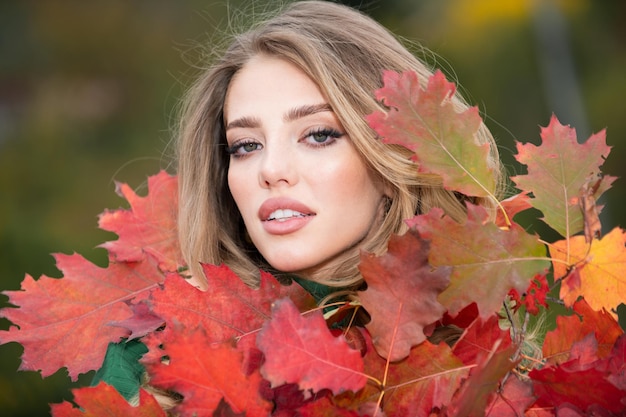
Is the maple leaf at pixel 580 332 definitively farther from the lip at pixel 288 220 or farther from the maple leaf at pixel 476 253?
the lip at pixel 288 220

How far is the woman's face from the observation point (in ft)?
4.80

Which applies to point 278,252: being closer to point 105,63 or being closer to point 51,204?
point 51,204

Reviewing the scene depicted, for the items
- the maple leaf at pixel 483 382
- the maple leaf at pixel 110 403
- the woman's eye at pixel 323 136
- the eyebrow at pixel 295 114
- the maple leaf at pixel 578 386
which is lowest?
the maple leaf at pixel 110 403

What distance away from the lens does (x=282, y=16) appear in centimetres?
182

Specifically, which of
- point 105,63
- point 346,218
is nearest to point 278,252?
point 346,218

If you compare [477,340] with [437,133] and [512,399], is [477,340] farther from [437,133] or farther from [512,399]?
[437,133]

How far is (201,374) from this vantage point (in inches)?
36.0

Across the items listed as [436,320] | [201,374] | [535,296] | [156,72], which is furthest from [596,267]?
[156,72]

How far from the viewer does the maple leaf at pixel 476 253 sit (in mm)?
951

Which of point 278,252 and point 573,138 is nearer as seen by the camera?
point 573,138

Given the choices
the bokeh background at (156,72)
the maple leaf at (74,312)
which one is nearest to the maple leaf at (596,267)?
the maple leaf at (74,312)

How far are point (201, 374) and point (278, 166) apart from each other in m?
0.61

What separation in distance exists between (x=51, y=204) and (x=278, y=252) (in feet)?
23.6

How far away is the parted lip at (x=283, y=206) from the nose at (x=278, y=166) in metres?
0.03
